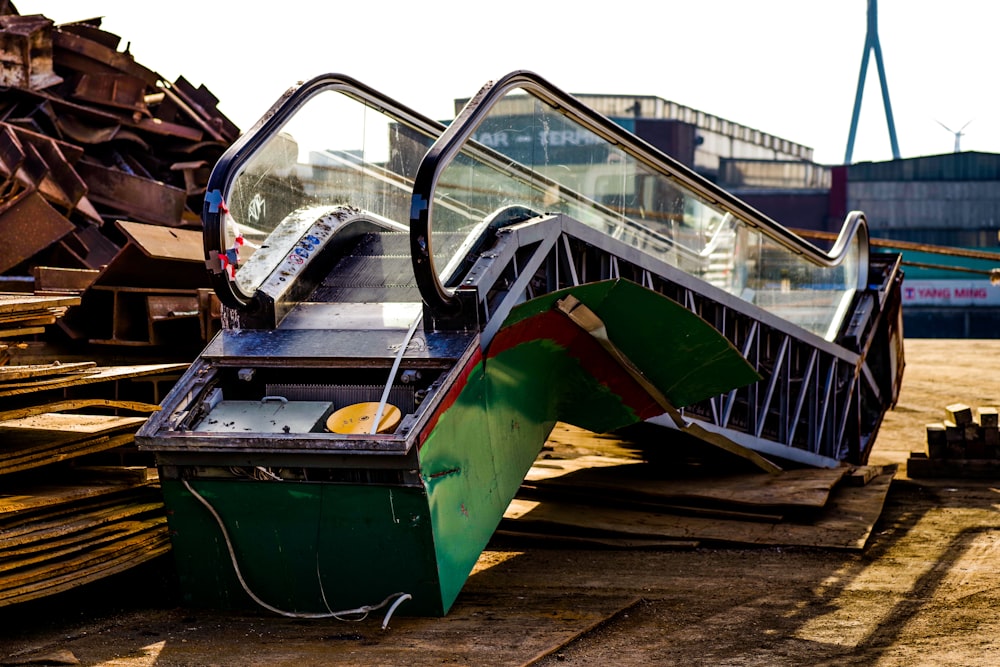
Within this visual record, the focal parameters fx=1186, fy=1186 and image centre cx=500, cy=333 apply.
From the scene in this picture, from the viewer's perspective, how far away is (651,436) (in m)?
11.7

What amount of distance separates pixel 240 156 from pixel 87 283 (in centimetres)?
387

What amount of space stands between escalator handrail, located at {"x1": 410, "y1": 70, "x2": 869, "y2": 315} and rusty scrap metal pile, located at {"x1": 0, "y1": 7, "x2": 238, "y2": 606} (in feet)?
6.64

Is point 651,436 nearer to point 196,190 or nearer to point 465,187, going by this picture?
point 465,187

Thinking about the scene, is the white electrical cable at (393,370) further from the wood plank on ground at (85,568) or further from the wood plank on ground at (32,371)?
the wood plank on ground at (32,371)

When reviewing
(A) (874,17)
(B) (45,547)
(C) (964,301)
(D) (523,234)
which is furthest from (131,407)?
(A) (874,17)

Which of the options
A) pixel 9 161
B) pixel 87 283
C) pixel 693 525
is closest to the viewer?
pixel 693 525

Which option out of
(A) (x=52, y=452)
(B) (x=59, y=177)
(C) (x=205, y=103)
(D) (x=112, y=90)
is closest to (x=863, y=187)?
(C) (x=205, y=103)

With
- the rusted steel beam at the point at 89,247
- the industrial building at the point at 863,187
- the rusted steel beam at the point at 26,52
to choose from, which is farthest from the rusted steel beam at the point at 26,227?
the industrial building at the point at 863,187

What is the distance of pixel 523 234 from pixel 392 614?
2583 millimetres

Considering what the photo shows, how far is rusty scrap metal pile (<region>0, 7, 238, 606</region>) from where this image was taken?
20.4ft

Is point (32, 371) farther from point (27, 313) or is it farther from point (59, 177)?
point (59, 177)

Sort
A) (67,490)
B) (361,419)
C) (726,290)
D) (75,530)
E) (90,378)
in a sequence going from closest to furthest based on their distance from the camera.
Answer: (75,530) < (361,419) < (67,490) < (90,378) < (726,290)

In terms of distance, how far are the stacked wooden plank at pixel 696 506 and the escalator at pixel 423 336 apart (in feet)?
1.72

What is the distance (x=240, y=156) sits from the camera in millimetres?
7086
